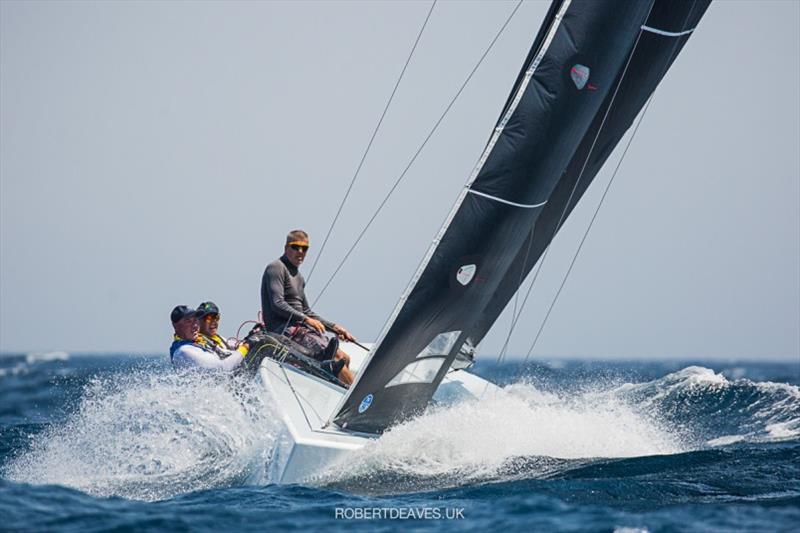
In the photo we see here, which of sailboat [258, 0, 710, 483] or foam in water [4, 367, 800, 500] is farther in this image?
sailboat [258, 0, 710, 483]

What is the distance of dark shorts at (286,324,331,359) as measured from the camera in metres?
8.48

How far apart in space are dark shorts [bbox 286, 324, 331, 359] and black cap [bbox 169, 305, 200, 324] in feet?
3.61

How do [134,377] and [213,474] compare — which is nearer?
[213,474]

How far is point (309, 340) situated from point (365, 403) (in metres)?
1.44

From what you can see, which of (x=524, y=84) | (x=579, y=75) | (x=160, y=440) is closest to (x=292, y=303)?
(x=160, y=440)

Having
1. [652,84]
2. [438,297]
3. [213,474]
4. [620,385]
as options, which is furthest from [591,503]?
[620,385]

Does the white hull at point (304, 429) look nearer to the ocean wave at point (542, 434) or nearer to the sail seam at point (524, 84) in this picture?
the ocean wave at point (542, 434)

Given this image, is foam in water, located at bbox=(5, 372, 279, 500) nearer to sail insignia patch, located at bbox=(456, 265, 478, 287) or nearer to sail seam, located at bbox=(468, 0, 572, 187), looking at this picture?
sail insignia patch, located at bbox=(456, 265, 478, 287)

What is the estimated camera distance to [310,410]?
7.46 m

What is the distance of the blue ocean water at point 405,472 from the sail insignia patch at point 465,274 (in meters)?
1.04

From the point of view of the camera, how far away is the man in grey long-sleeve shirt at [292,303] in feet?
27.1

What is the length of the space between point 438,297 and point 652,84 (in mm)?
3149

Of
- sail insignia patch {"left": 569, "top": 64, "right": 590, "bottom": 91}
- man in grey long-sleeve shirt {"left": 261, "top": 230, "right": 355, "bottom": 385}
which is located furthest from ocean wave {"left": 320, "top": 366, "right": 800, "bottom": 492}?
sail insignia patch {"left": 569, "top": 64, "right": 590, "bottom": 91}

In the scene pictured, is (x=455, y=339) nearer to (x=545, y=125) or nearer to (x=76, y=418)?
(x=545, y=125)
